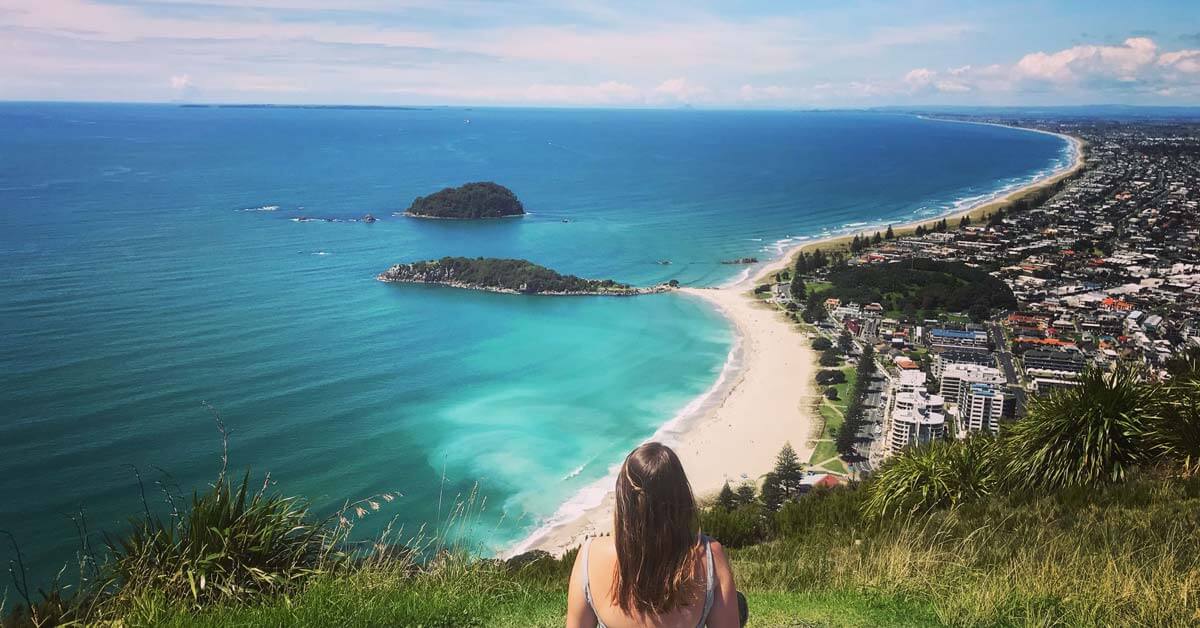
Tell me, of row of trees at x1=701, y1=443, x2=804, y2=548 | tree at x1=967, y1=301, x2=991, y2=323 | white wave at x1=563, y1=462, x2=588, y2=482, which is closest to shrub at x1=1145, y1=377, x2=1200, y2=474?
row of trees at x1=701, y1=443, x2=804, y2=548

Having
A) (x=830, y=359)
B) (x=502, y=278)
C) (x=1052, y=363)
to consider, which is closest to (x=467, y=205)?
(x=502, y=278)

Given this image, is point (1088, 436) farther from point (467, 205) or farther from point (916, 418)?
point (467, 205)

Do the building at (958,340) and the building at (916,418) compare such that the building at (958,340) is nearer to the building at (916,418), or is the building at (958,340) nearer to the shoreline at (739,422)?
the shoreline at (739,422)

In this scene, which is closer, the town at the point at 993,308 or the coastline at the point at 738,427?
the coastline at the point at 738,427

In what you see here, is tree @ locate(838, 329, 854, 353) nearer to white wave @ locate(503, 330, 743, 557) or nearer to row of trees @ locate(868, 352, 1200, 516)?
white wave @ locate(503, 330, 743, 557)

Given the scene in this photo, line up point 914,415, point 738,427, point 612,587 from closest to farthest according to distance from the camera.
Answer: point 612,587 < point 914,415 < point 738,427

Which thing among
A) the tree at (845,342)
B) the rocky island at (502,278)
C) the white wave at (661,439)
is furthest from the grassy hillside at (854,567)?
the rocky island at (502,278)
